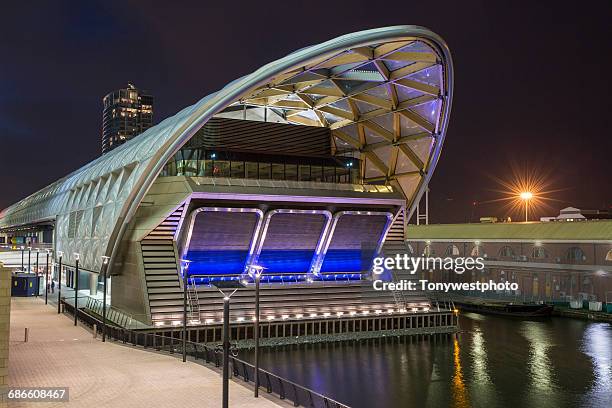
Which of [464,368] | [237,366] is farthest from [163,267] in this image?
[464,368]

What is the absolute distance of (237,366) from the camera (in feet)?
82.4

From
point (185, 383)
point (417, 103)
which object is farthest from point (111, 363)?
point (417, 103)

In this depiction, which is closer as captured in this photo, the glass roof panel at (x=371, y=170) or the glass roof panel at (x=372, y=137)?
the glass roof panel at (x=372, y=137)

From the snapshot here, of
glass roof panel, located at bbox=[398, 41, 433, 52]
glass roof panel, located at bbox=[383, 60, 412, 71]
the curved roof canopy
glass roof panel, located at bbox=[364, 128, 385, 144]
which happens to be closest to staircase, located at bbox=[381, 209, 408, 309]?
the curved roof canopy

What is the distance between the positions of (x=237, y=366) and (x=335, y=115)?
33.6 metres

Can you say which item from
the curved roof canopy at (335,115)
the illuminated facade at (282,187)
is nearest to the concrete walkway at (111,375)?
the illuminated facade at (282,187)

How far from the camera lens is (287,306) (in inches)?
1663

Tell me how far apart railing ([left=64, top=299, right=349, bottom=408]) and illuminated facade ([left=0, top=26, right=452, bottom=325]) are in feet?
17.9

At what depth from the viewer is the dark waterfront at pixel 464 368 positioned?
2695cm

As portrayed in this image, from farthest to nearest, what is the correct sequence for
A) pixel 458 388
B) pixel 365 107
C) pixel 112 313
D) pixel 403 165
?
pixel 403 165 → pixel 365 107 → pixel 112 313 → pixel 458 388

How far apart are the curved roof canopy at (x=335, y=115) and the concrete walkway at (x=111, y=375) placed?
12.8m

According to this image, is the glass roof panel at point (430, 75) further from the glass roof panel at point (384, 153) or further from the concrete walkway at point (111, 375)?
the concrete walkway at point (111, 375)

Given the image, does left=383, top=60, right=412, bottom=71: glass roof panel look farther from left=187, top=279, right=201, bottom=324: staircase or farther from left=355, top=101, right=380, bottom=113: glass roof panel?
left=187, top=279, right=201, bottom=324: staircase

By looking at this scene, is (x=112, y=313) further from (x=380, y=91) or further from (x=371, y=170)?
(x=371, y=170)
